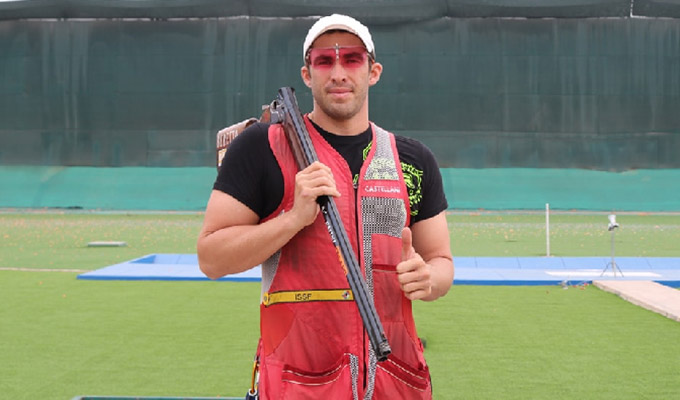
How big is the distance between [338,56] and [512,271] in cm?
936

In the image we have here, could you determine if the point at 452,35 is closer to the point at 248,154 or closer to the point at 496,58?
the point at 496,58

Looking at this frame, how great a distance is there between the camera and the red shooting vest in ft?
6.32

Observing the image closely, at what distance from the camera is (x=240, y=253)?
1876 mm

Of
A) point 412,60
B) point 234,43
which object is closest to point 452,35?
point 412,60

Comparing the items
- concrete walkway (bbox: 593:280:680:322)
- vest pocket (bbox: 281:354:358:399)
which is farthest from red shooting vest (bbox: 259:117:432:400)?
concrete walkway (bbox: 593:280:680:322)

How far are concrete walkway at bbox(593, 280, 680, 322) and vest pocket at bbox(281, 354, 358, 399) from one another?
20.4 feet

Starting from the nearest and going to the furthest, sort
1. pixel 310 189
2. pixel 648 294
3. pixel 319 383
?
pixel 310 189
pixel 319 383
pixel 648 294

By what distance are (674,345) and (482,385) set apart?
→ 2.04m

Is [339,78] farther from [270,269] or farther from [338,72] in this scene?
[270,269]

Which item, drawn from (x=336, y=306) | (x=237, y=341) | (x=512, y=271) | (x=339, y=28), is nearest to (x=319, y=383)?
(x=336, y=306)

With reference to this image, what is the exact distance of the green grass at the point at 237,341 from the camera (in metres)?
5.33

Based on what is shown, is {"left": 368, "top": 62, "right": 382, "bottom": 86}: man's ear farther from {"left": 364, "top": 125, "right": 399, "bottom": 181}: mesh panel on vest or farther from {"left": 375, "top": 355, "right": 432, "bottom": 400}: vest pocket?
{"left": 375, "top": 355, "right": 432, "bottom": 400}: vest pocket

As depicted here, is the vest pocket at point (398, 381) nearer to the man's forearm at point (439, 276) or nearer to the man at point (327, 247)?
the man at point (327, 247)

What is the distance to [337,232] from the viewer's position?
184cm
